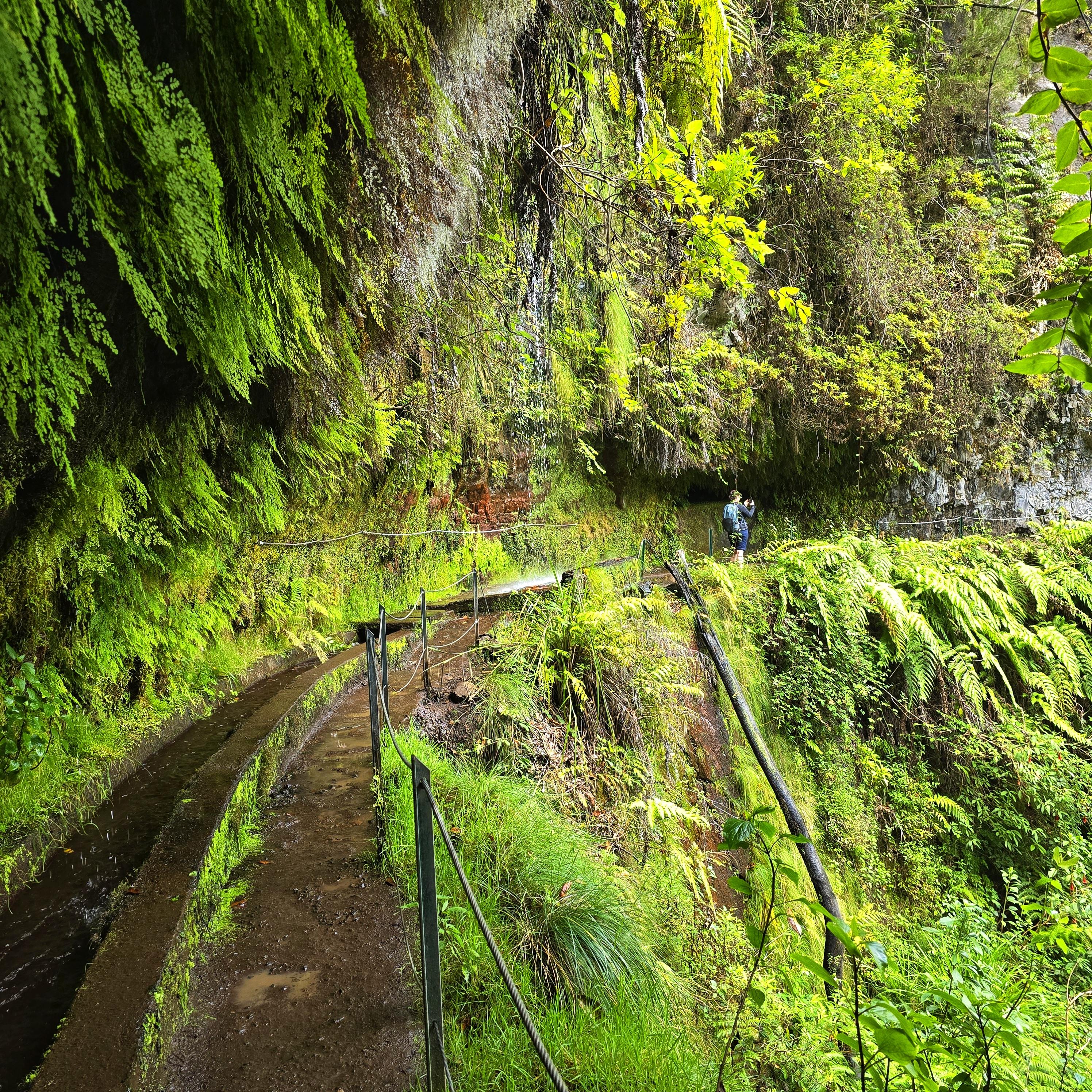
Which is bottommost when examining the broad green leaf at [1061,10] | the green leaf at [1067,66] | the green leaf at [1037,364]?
Result: the green leaf at [1037,364]

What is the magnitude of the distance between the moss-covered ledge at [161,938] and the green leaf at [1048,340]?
9.46 ft

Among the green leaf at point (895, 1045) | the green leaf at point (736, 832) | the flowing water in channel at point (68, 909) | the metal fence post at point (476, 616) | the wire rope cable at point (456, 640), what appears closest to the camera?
the green leaf at point (895, 1045)

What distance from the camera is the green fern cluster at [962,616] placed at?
22.7ft

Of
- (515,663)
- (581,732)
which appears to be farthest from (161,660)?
(581,732)

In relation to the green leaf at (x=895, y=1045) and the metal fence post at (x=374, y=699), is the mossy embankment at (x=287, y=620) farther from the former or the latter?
the green leaf at (x=895, y=1045)

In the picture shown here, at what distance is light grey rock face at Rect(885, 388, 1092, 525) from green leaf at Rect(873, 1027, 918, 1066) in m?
14.4

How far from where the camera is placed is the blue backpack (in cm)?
962

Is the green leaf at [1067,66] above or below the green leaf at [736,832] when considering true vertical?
above

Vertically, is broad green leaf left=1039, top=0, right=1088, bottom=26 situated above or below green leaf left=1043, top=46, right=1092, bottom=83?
above

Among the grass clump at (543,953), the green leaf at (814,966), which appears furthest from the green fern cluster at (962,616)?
the green leaf at (814,966)

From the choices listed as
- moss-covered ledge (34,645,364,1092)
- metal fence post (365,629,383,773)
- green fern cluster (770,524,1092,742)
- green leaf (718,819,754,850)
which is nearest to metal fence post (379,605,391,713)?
metal fence post (365,629,383,773)

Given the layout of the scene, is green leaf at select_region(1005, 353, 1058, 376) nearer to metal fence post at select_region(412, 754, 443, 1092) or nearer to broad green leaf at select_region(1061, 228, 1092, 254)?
broad green leaf at select_region(1061, 228, 1092, 254)

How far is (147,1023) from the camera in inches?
85.8

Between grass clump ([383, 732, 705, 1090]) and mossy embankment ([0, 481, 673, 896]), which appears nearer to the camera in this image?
grass clump ([383, 732, 705, 1090])
